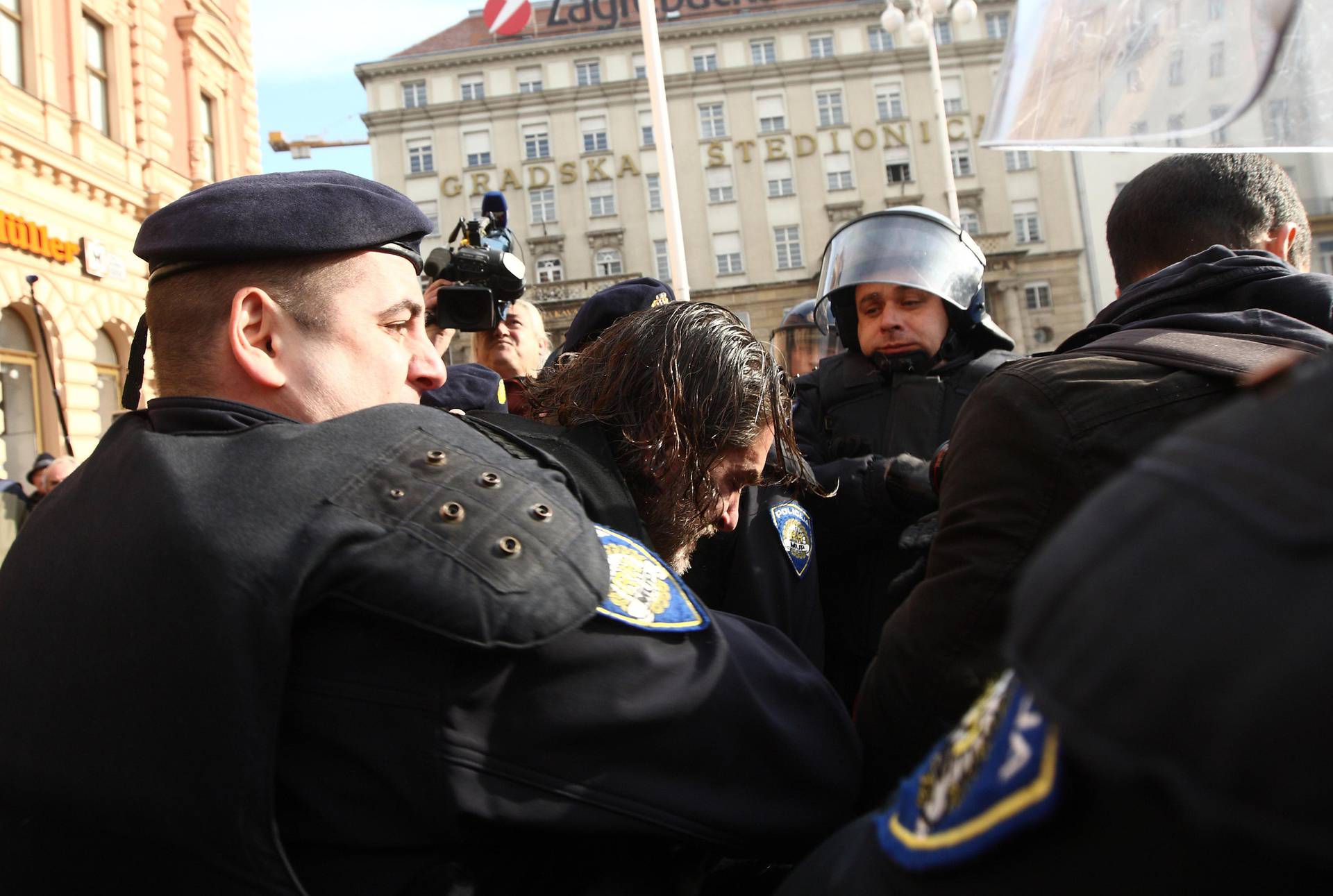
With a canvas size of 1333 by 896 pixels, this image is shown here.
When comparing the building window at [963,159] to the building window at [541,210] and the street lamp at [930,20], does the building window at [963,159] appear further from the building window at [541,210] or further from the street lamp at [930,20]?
the street lamp at [930,20]

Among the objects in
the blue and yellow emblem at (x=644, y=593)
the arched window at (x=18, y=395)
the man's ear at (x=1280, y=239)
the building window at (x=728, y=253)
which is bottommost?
the blue and yellow emblem at (x=644, y=593)

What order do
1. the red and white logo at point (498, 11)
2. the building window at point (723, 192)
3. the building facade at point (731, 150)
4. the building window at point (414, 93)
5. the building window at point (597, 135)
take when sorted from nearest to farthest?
the red and white logo at point (498, 11), the building facade at point (731, 150), the building window at point (723, 192), the building window at point (597, 135), the building window at point (414, 93)

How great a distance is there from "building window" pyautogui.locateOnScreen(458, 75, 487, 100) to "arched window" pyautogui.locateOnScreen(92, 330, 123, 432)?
101ft

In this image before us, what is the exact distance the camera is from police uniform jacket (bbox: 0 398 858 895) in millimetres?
979

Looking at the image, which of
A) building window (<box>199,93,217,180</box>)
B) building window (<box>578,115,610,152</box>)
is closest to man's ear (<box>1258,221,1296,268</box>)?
building window (<box>199,93,217,180</box>)

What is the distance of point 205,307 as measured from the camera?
144 centimetres

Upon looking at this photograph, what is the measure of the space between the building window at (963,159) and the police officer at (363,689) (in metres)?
41.6

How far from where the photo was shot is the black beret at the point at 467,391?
2.70 meters

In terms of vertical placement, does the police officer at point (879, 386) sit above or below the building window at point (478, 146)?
below

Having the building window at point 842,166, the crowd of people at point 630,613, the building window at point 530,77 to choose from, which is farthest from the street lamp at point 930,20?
the building window at point 530,77

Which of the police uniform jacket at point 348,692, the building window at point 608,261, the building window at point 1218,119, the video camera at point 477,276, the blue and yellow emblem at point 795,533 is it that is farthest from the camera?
the building window at point 608,261

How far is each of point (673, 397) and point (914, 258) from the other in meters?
1.45

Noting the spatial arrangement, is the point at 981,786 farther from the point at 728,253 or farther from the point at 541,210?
the point at 541,210

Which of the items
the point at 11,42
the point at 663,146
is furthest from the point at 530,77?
the point at 663,146
